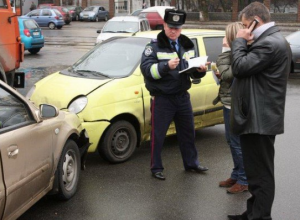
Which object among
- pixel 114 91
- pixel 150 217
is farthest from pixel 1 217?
pixel 114 91

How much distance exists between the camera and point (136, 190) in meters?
5.11

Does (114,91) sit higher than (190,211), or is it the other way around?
(114,91)

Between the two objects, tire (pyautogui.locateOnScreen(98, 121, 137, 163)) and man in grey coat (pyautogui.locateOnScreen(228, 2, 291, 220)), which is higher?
man in grey coat (pyautogui.locateOnScreen(228, 2, 291, 220))

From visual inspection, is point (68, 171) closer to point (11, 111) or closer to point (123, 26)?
point (11, 111)

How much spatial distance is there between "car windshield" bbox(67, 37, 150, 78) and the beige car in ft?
4.61

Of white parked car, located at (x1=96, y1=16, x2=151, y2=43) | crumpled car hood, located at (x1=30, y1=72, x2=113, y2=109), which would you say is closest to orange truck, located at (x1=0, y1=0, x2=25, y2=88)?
crumpled car hood, located at (x1=30, y1=72, x2=113, y2=109)

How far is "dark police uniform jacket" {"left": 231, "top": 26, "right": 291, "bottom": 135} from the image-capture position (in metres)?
3.54

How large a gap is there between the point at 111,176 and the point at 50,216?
3.99 feet

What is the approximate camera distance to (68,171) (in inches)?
189

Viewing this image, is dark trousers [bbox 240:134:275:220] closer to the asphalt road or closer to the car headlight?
the asphalt road

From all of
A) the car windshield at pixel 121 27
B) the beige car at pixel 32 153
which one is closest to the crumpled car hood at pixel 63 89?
the beige car at pixel 32 153

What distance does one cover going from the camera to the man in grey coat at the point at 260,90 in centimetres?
356

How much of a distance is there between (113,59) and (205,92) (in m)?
1.41

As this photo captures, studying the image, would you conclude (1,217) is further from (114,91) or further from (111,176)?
(114,91)
